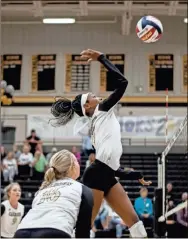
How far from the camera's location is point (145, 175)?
20.8 metres

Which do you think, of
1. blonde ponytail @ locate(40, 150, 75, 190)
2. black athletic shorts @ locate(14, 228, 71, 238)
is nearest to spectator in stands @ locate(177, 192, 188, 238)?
blonde ponytail @ locate(40, 150, 75, 190)

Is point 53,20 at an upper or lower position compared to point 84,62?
upper

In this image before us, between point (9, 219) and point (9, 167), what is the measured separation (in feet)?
34.5

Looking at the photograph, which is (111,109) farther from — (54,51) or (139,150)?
(54,51)

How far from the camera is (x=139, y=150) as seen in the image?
2434cm

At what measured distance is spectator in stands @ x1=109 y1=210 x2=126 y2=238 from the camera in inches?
591

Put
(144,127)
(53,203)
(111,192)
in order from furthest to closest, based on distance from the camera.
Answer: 1. (144,127)
2. (111,192)
3. (53,203)

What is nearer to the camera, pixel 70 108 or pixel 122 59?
pixel 70 108

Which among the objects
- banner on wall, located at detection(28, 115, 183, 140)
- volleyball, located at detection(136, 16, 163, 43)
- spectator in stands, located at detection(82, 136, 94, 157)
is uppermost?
volleyball, located at detection(136, 16, 163, 43)

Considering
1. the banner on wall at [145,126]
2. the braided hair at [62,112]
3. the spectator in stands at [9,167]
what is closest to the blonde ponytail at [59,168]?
the braided hair at [62,112]

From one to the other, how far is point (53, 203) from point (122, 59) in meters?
22.1

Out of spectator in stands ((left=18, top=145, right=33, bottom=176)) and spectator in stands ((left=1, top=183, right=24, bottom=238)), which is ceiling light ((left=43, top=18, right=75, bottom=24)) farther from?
spectator in stands ((left=1, top=183, right=24, bottom=238))

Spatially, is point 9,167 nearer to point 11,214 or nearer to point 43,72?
point 43,72

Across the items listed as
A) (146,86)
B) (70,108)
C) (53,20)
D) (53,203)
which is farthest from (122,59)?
(53,203)
